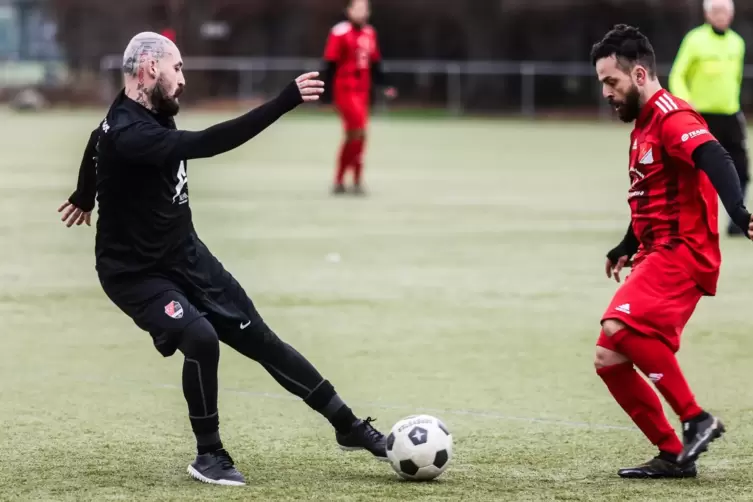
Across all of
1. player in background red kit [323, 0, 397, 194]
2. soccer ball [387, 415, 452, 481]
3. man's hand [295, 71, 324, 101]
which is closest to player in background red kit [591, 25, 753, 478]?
soccer ball [387, 415, 452, 481]

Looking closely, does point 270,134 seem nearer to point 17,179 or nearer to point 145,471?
point 17,179

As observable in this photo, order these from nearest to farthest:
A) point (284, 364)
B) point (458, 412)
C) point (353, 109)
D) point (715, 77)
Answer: point (284, 364) → point (458, 412) → point (715, 77) → point (353, 109)

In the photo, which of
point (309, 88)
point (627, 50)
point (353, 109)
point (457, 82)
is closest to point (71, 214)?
point (309, 88)

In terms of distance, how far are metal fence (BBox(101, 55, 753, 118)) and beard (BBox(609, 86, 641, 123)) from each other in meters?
33.1

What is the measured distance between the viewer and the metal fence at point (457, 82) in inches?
1569

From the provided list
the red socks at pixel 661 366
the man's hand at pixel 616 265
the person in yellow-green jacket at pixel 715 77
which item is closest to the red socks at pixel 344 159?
the person in yellow-green jacket at pixel 715 77

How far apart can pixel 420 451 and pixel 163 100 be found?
1.71 meters

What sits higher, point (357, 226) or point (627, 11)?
point (627, 11)

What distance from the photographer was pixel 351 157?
1861 cm

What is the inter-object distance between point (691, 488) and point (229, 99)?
3836 cm

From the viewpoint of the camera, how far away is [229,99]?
142 feet

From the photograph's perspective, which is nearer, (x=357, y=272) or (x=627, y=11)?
(x=357, y=272)

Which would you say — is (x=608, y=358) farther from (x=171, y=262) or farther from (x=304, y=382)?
(x=171, y=262)

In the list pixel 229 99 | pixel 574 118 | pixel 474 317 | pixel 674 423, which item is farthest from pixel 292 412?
pixel 229 99
